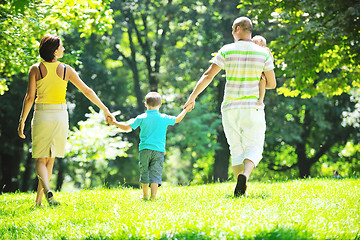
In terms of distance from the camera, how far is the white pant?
5609mm

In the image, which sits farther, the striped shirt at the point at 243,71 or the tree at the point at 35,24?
the tree at the point at 35,24

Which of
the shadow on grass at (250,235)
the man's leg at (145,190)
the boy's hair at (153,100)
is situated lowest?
the man's leg at (145,190)

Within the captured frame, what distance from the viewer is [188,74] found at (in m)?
20.6

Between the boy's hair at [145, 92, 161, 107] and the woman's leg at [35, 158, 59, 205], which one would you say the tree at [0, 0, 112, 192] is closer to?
the boy's hair at [145, 92, 161, 107]

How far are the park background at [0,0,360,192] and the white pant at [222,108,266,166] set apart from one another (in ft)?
9.72

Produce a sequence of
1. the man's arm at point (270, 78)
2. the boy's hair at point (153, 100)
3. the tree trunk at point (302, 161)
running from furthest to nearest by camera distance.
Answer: the tree trunk at point (302, 161), the boy's hair at point (153, 100), the man's arm at point (270, 78)

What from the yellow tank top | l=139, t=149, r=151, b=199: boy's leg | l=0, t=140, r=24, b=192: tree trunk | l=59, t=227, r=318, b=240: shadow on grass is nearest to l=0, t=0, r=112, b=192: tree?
the yellow tank top

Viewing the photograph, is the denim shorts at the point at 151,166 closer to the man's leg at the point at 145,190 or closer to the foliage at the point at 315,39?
→ the man's leg at the point at 145,190

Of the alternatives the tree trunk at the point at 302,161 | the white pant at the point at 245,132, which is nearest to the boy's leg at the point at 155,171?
the white pant at the point at 245,132

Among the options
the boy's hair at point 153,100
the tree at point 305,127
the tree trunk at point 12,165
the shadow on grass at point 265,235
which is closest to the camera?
the shadow on grass at point 265,235

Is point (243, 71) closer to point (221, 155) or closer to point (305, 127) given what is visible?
point (221, 155)

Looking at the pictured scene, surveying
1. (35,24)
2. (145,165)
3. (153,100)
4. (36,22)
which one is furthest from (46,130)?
(35,24)

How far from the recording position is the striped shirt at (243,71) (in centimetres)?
565

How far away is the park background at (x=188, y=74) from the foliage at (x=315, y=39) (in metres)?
0.03
